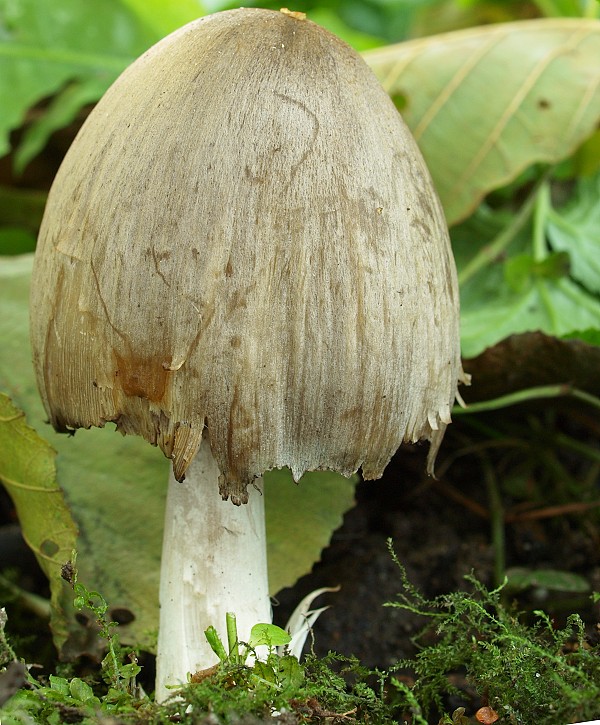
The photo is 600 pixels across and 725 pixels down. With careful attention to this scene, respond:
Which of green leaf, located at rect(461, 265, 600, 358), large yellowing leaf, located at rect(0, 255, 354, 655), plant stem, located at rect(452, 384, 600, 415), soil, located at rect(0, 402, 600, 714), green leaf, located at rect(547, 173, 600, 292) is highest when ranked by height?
green leaf, located at rect(547, 173, 600, 292)

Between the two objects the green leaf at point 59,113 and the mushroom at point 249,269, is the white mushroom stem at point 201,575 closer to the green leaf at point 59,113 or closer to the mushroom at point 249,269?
the mushroom at point 249,269

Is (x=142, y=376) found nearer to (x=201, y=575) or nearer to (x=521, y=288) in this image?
(x=201, y=575)

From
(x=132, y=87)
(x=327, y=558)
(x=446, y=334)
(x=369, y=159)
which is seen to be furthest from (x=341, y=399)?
(x=327, y=558)

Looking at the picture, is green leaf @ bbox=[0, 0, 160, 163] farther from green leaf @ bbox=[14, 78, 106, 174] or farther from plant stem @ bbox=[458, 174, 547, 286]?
plant stem @ bbox=[458, 174, 547, 286]

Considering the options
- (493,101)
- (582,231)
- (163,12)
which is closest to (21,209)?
(163,12)

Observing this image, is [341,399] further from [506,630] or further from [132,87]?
[132,87]

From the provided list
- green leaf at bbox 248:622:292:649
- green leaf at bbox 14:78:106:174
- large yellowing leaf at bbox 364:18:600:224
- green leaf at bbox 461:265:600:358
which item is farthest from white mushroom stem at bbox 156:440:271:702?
green leaf at bbox 14:78:106:174
